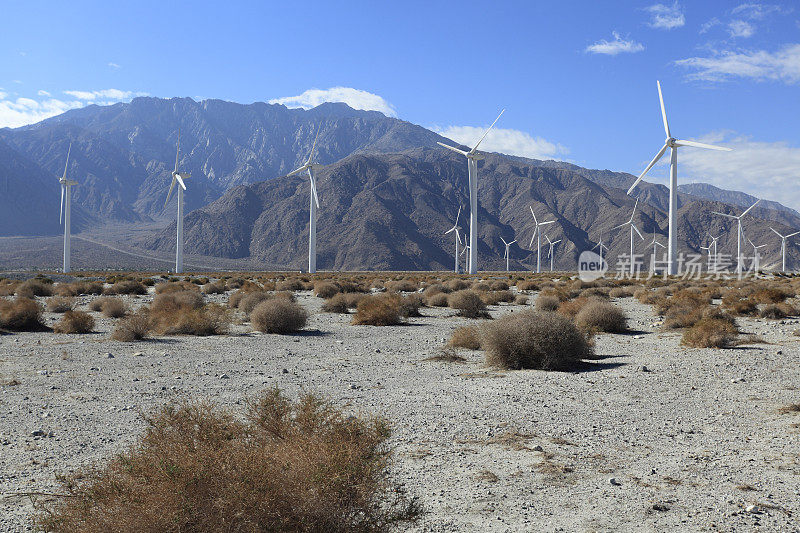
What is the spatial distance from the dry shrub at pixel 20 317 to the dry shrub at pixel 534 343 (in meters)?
16.9

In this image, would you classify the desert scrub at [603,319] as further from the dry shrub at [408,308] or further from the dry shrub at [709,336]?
the dry shrub at [408,308]

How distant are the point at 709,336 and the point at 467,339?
655 centimetres

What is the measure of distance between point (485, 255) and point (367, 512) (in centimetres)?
19124

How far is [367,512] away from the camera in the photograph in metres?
4.04

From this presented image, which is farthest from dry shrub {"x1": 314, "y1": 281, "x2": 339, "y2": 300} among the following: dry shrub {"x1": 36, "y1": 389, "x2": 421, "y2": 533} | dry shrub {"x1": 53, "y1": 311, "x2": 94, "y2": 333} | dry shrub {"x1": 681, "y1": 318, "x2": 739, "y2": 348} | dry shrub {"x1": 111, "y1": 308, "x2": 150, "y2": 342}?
dry shrub {"x1": 36, "y1": 389, "x2": 421, "y2": 533}

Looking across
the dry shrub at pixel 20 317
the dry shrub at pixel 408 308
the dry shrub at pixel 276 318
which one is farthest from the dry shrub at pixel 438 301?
the dry shrub at pixel 20 317

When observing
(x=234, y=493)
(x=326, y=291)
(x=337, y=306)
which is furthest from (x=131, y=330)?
(x=326, y=291)

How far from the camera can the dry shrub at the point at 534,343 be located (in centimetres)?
1451

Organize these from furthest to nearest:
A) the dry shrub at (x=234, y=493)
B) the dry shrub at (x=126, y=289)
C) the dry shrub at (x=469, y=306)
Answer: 1. the dry shrub at (x=126, y=289)
2. the dry shrub at (x=469, y=306)
3. the dry shrub at (x=234, y=493)

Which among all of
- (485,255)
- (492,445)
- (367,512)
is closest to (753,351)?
(492,445)

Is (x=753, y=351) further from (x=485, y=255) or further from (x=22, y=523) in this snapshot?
(x=485, y=255)

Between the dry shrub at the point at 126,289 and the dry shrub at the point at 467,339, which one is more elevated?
the dry shrub at the point at 467,339

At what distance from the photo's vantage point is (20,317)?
73.2 feet

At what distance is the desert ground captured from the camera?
245 inches
